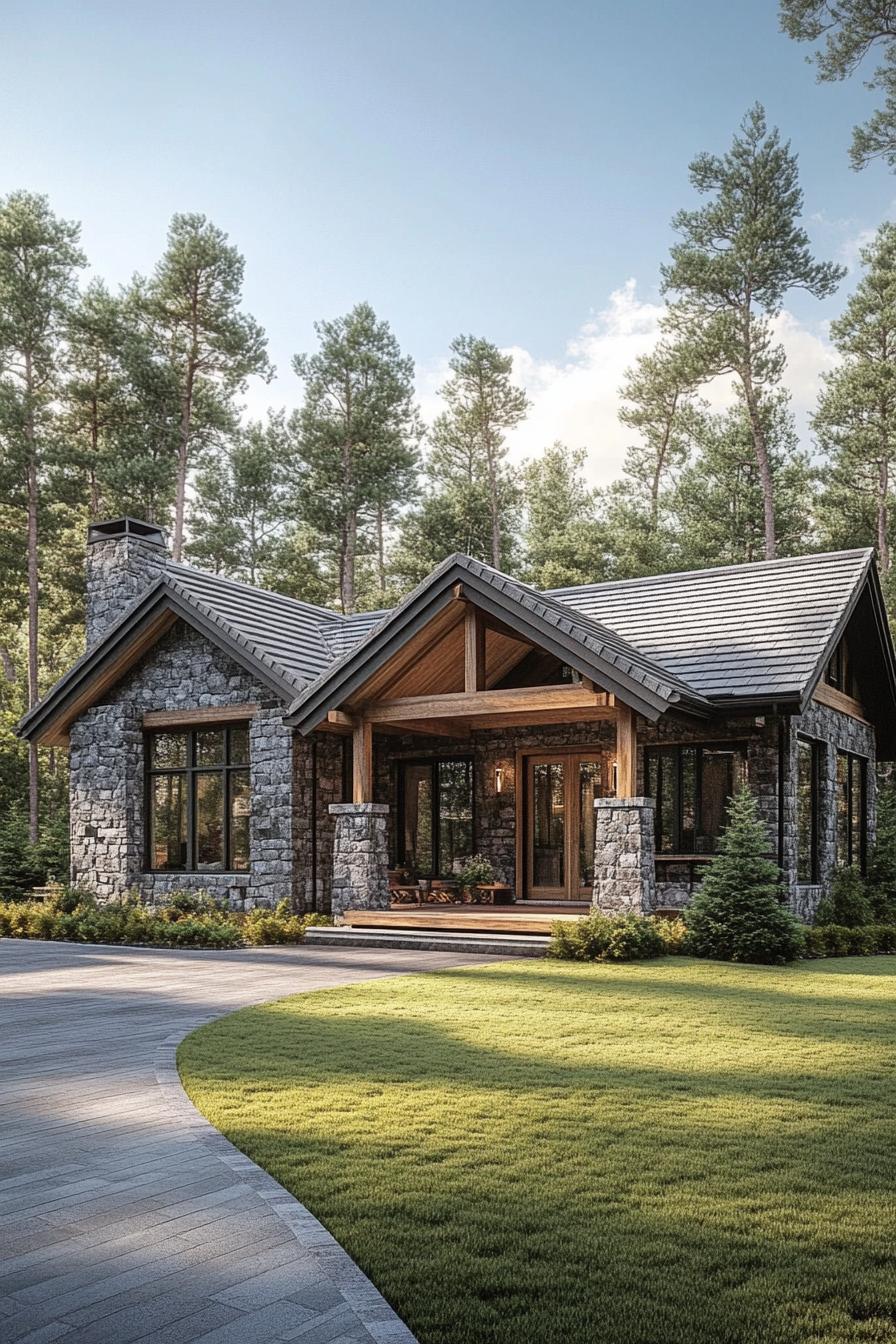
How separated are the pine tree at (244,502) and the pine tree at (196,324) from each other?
2570 millimetres

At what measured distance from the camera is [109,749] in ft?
62.6

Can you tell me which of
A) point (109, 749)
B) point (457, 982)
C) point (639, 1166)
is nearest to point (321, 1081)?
point (639, 1166)

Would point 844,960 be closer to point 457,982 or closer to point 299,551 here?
point 457,982

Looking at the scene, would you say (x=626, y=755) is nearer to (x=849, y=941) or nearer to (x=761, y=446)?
(x=849, y=941)

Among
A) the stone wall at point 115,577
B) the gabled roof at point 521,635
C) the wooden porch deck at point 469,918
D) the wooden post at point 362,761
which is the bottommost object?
the wooden porch deck at point 469,918

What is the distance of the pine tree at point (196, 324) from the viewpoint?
112 feet

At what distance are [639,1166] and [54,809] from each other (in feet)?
86.2

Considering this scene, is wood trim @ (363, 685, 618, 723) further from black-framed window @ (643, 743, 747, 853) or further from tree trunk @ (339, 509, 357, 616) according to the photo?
tree trunk @ (339, 509, 357, 616)

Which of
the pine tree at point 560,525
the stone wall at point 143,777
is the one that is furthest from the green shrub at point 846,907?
the pine tree at point 560,525

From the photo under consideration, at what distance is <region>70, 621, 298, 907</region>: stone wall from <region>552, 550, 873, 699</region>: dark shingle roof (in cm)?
591

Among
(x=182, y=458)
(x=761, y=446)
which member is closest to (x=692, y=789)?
(x=761, y=446)

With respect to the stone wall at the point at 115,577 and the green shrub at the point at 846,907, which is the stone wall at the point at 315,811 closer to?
the stone wall at the point at 115,577

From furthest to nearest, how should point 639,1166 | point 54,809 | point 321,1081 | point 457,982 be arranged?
point 54,809 < point 457,982 < point 321,1081 < point 639,1166

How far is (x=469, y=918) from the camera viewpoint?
47.8ft
